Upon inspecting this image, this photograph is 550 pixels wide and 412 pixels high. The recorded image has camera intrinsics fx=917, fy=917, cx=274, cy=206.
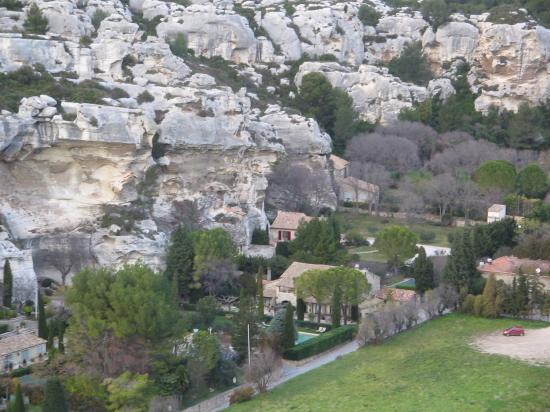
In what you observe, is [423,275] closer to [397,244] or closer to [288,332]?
[397,244]

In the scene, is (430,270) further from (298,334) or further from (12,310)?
(12,310)

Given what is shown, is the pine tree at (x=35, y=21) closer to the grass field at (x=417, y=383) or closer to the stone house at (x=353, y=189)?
the stone house at (x=353, y=189)

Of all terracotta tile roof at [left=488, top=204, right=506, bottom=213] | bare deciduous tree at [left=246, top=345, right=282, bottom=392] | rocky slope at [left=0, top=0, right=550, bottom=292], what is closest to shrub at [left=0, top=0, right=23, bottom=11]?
rocky slope at [left=0, top=0, right=550, bottom=292]

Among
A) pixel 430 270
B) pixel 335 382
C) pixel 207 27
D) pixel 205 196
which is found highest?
pixel 207 27

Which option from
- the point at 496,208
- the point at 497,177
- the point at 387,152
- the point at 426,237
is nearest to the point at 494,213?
the point at 496,208

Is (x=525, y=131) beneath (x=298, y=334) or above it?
above

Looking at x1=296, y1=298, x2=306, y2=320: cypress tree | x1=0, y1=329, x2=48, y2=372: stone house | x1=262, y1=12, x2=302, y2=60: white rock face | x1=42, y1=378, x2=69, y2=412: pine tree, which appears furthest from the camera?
x1=262, y1=12, x2=302, y2=60: white rock face

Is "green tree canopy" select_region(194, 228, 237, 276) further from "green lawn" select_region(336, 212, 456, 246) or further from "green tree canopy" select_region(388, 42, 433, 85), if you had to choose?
"green tree canopy" select_region(388, 42, 433, 85)

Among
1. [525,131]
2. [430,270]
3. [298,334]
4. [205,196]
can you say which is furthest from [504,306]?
[525,131]
